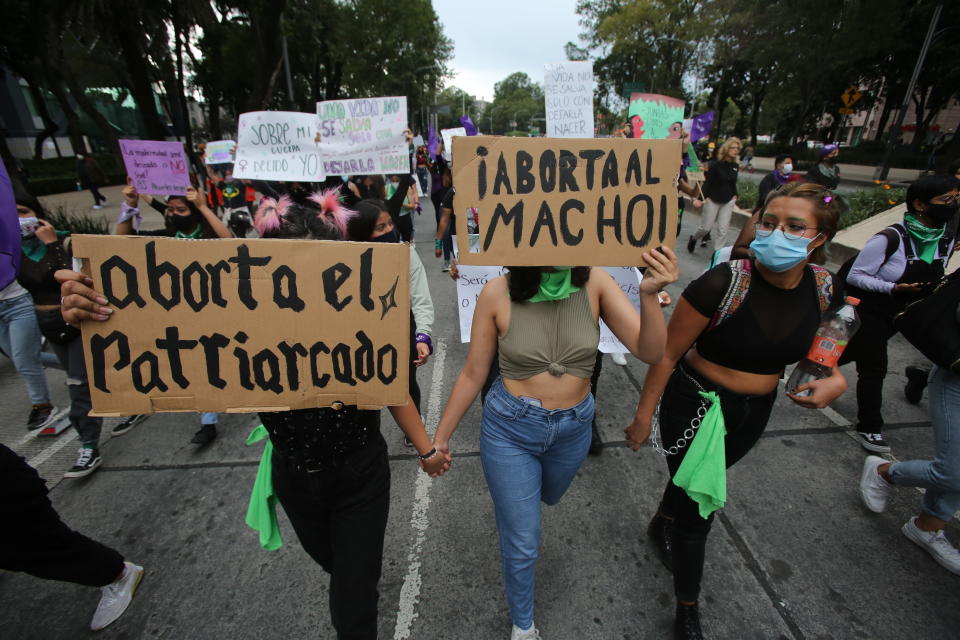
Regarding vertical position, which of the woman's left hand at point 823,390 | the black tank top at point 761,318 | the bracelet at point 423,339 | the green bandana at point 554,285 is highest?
the green bandana at point 554,285

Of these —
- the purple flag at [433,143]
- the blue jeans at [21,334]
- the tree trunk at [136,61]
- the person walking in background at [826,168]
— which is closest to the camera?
the blue jeans at [21,334]

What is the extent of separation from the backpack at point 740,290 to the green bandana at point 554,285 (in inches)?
23.6

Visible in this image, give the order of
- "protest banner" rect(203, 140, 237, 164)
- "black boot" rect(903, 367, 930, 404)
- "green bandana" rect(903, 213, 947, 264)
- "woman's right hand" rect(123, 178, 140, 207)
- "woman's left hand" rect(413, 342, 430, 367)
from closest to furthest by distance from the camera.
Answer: "woman's left hand" rect(413, 342, 430, 367) → "green bandana" rect(903, 213, 947, 264) → "black boot" rect(903, 367, 930, 404) → "woman's right hand" rect(123, 178, 140, 207) → "protest banner" rect(203, 140, 237, 164)

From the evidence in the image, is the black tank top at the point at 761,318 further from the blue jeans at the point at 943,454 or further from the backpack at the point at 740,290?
the blue jeans at the point at 943,454

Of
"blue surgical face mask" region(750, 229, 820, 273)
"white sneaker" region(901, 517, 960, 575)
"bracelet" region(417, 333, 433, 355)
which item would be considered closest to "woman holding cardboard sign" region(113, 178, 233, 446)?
"bracelet" region(417, 333, 433, 355)

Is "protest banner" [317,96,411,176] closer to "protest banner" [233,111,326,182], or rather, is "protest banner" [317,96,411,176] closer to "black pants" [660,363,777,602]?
"protest banner" [233,111,326,182]

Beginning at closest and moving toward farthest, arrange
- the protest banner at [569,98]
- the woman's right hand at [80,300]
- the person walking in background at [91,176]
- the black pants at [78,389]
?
the woman's right hand at [80,300], the black pants at [78,389], the protest banner at [569,98], the person walking in background at [91,176]

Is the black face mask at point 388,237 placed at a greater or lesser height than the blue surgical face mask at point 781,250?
lesser

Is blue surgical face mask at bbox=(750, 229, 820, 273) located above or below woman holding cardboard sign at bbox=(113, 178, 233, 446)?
above

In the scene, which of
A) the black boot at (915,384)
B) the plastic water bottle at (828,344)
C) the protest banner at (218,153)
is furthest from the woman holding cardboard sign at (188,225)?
the protest banner at (218,153)

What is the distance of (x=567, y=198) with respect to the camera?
1543mm

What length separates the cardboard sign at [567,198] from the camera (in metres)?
1.51

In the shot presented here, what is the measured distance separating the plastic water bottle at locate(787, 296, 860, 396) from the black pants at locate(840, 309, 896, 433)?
175 cm

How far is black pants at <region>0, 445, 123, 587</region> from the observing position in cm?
178
